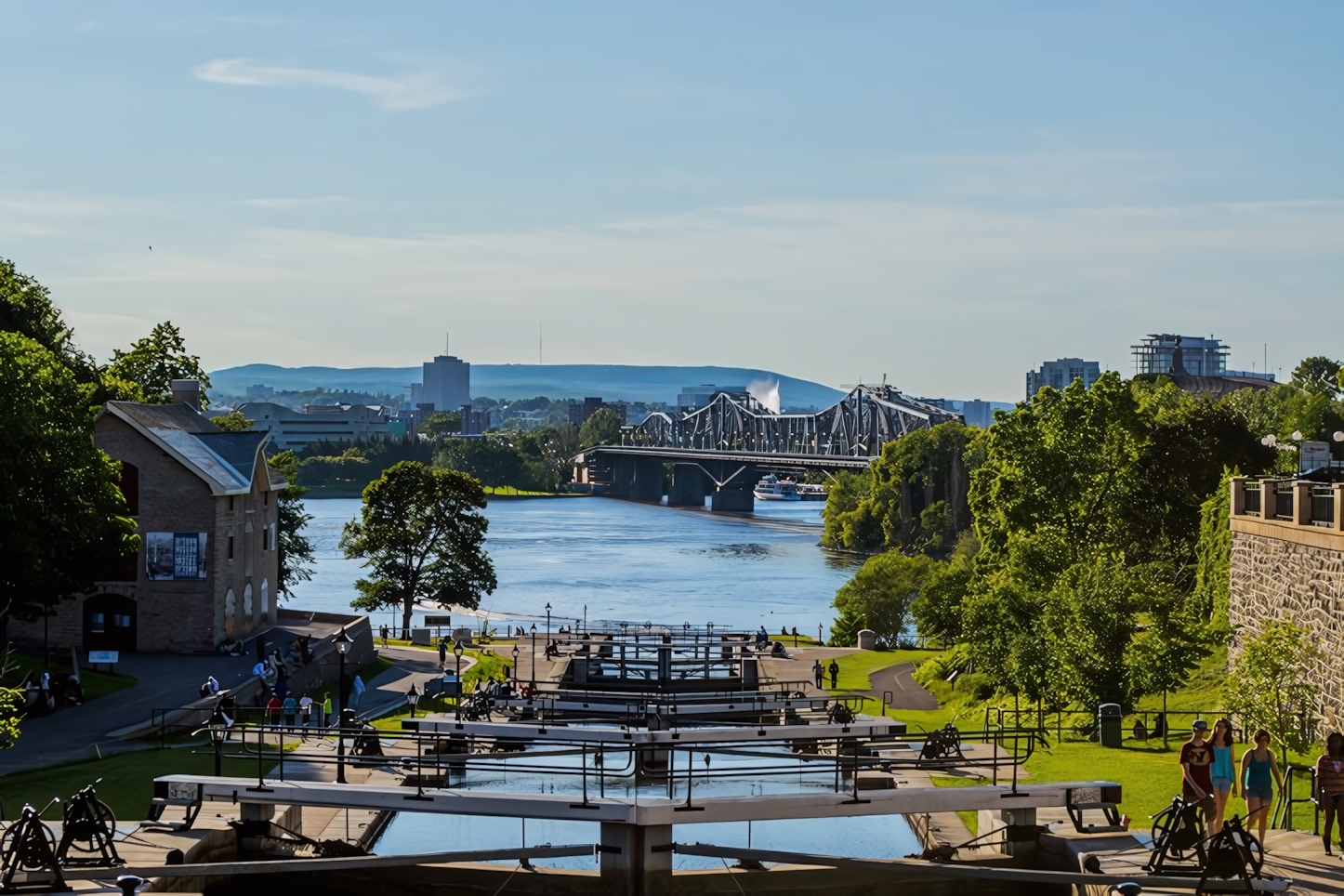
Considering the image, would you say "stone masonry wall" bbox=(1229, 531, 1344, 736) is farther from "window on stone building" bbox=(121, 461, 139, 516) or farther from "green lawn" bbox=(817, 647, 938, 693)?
"window on stone building" bbox=(121, 461, 139, 516)

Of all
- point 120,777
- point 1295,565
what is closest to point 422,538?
point 120,777

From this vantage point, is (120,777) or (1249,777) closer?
(1249,777)

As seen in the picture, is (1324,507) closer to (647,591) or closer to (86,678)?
(86,678)

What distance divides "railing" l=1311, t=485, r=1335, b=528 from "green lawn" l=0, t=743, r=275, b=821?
63.2 feet

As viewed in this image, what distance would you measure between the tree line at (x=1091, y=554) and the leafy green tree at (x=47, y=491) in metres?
23.7

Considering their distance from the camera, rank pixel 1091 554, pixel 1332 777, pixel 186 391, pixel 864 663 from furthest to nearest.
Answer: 1. pixel 864 663
2. pixel 186 391
3. pixel 1091 554
4. pixel 1332 777

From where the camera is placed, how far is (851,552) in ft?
468

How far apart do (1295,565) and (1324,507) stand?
1.65 meters

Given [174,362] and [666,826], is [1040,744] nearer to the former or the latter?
[666,826]

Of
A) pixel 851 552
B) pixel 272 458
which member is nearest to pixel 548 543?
pixel 851 552

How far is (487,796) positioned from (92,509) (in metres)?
22.6

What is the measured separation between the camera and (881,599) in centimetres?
7938

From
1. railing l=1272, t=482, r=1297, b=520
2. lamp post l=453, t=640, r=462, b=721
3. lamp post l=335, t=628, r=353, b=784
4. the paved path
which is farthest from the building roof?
Answer: railing l=1272, t=482, r=1297, b=520

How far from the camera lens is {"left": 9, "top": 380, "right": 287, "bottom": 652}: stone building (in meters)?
51.6
